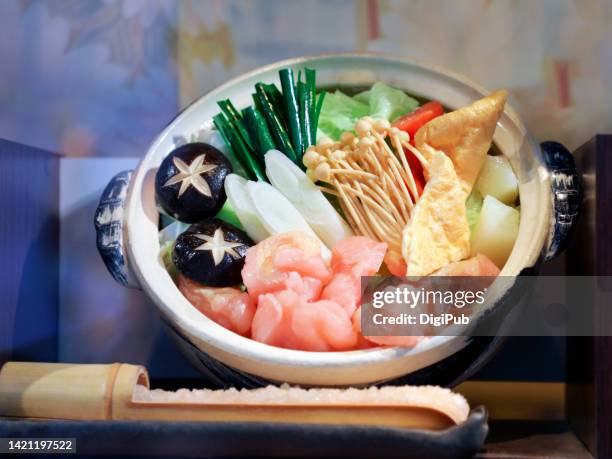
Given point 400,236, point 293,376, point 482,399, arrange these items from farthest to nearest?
point 482,399
point 400,236
point 293,376

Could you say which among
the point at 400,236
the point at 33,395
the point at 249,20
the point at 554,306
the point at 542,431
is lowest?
the point at 542,431

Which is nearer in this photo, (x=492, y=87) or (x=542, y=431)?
(x=542, y=431)

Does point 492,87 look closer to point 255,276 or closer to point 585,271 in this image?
point 585,271

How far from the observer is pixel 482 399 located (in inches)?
64.7

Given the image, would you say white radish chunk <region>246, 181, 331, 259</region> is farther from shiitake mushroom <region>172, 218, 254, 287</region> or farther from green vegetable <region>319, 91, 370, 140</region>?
green vegetable <region>319, 91, 370, 140</region>

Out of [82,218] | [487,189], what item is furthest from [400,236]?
[82,218]

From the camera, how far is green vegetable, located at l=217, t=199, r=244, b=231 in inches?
57.4

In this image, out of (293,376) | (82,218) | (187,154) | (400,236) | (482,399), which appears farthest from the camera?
(82,218)

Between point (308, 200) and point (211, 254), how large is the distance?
0.22 meters

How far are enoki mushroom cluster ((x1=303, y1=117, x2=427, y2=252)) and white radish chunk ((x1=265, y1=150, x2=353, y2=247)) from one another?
24mm

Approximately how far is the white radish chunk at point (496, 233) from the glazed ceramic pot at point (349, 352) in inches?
1.2

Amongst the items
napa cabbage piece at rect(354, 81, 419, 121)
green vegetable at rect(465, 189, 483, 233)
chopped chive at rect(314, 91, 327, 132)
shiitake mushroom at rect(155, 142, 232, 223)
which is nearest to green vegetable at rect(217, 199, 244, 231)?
shiitake mushroom at rect(155, 142, 232, 223)

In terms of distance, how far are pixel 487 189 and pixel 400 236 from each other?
0.23 metres

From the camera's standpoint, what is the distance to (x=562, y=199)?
1296 millimetres
